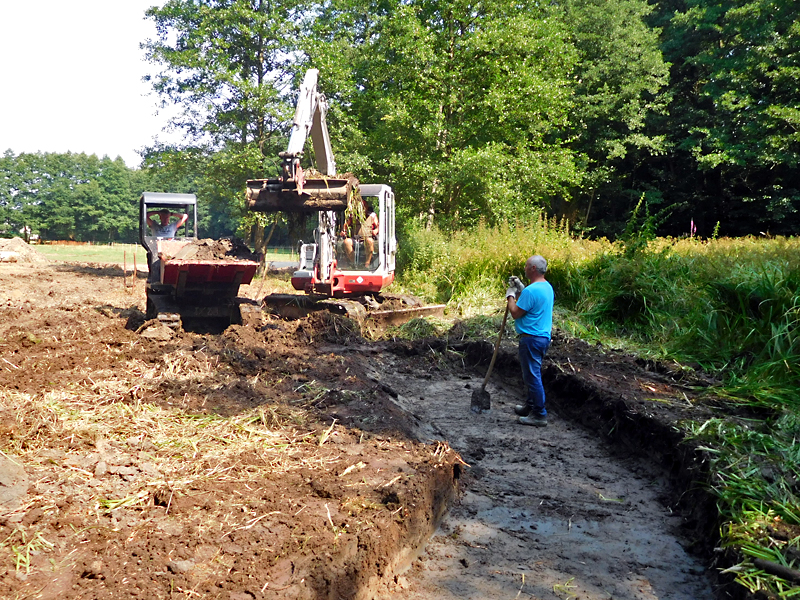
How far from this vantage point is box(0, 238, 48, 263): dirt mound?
91.3 ft

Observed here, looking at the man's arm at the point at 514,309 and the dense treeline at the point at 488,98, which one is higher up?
the dense treeline at the point at 488,98

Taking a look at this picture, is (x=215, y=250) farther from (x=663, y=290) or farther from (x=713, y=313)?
(x=713, y=313)

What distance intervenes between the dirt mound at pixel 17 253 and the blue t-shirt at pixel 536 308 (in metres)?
28.5

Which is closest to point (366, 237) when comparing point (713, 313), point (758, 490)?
point (713, 313)

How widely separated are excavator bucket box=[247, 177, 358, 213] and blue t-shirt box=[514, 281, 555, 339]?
13.1 feet

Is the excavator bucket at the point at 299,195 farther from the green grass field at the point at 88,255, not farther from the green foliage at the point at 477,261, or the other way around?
the green grass field at the point at 88,255

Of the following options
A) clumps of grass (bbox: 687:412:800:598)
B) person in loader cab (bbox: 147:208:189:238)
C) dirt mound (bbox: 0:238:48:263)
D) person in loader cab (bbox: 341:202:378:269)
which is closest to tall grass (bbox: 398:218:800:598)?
clumps of grass (bbox: 687:412:800:598)

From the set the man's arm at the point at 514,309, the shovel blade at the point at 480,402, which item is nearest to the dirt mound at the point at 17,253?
the shovel blade at the point at 480,402

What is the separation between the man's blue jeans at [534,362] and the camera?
6.49 meters

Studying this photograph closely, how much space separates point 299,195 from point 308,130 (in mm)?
1670

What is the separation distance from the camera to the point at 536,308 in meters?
6.43

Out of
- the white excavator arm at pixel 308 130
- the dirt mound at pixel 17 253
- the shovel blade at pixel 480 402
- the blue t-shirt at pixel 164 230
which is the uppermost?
the white excavator arm at pixel 308 130

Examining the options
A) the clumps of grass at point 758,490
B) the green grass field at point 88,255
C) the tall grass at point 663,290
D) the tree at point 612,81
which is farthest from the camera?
the green grass field at point 88,255

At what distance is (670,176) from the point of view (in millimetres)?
27281
